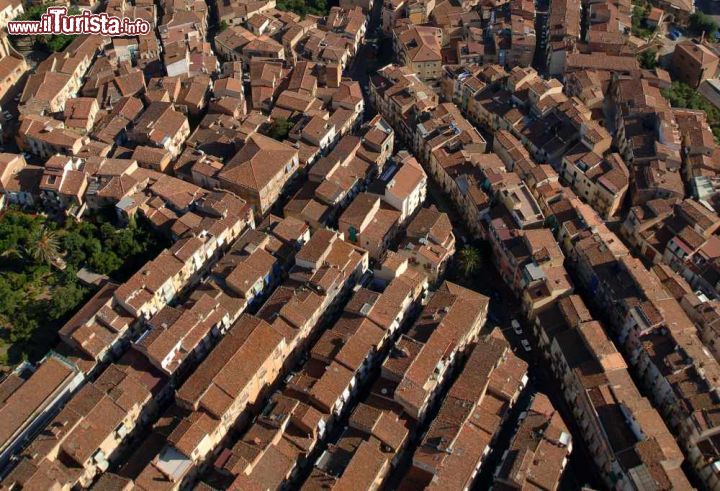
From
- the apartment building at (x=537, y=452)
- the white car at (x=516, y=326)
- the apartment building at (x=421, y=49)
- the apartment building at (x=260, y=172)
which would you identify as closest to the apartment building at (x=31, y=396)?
→ the apartment building at (x=260, y=172)

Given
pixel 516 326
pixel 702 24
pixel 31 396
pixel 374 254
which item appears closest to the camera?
pixel 31 396

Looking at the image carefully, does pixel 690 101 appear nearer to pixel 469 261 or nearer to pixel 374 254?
pixel 469 261

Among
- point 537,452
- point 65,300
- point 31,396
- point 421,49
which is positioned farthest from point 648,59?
point 31,396

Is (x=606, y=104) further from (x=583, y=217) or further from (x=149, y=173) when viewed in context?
(x=149, y=173)

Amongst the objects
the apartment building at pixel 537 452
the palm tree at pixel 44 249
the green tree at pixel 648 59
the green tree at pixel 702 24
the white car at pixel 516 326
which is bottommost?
the white car at pixel 516 326

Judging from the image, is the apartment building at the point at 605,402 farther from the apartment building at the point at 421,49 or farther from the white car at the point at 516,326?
the apartment building at the point at 421,49

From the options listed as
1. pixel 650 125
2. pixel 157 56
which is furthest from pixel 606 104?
pixel 157 56

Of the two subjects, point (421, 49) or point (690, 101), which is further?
point (421, 49)
